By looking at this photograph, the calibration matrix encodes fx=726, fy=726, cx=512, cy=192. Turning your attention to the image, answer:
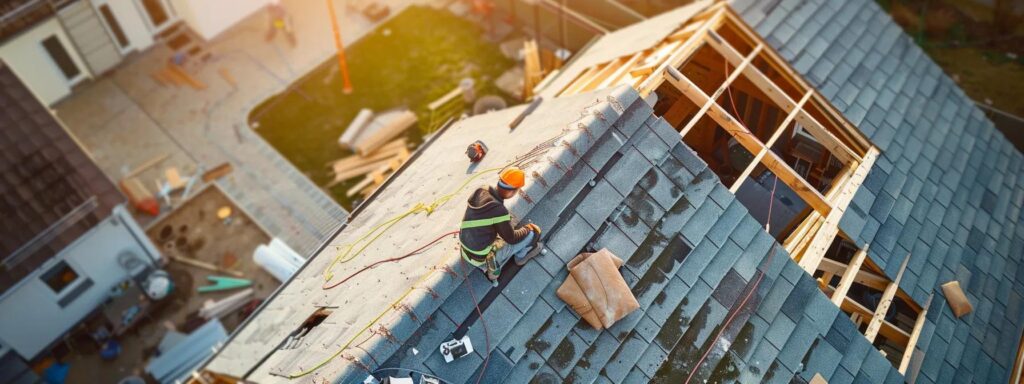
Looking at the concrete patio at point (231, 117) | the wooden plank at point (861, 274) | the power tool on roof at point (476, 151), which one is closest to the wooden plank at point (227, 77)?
the concrete patio at point (231, 117)

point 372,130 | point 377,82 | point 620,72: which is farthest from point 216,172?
point 620,72

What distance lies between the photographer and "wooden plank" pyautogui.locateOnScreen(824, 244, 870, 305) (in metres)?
12.4

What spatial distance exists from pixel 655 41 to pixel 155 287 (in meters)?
15.5

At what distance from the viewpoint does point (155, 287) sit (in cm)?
2083

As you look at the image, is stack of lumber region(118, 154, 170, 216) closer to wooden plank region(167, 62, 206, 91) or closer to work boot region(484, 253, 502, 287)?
wooden plank region(167, 62, 206, 91)

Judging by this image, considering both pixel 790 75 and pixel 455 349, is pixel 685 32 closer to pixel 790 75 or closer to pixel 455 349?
pixel 790 75

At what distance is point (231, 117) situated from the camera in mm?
25797

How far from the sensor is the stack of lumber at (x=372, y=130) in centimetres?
2405

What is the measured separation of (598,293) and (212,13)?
22495mm

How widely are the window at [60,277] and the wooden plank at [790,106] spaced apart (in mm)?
17718

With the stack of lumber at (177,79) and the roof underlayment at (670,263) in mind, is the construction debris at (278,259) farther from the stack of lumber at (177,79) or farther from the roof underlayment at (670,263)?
the stack of lumber at (177,79)

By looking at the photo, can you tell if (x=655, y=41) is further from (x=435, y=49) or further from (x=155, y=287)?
(x=155, y=287)

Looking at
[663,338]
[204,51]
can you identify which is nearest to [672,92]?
[663,338]

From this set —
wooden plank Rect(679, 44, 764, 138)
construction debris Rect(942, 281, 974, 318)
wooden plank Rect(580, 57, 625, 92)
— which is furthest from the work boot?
construction debris Rect(942, 281, 974, 318)
